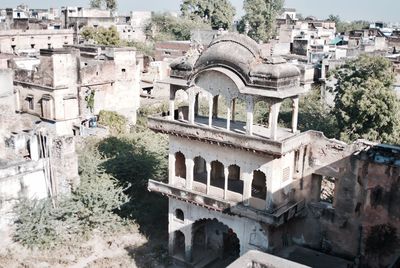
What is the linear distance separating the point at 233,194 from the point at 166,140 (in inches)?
495

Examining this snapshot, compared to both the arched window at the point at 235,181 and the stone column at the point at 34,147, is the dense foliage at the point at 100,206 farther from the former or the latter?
the arched window at the point at 235,181

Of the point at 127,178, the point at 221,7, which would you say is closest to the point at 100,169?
the point at 127,178

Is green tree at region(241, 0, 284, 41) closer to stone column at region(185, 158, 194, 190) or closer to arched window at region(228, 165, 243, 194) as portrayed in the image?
arched window at region(228, 165, 243, 194)

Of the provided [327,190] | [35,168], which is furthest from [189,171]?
[327,190]

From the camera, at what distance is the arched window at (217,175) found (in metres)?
20.2

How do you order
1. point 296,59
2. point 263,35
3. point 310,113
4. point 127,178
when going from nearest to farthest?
point 127,178 → point 310,113 → point 296,59 → point 263,35

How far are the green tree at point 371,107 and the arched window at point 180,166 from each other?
11133mm

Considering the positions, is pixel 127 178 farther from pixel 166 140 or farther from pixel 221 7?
pixel 221 7

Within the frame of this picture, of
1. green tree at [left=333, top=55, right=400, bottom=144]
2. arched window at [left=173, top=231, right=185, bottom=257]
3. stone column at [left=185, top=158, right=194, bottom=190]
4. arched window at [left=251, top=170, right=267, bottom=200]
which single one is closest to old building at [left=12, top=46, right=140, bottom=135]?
arched window at [left=173, top=231, right=185, bottom=257]

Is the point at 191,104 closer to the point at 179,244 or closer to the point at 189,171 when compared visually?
the point at 189,171

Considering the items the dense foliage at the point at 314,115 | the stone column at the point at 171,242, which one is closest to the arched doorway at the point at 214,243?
the stone column at the point at 171,242

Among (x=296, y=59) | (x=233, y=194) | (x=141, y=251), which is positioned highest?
(x=296, y=59)

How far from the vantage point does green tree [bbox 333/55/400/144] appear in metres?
26.8

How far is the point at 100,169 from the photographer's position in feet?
80.2
